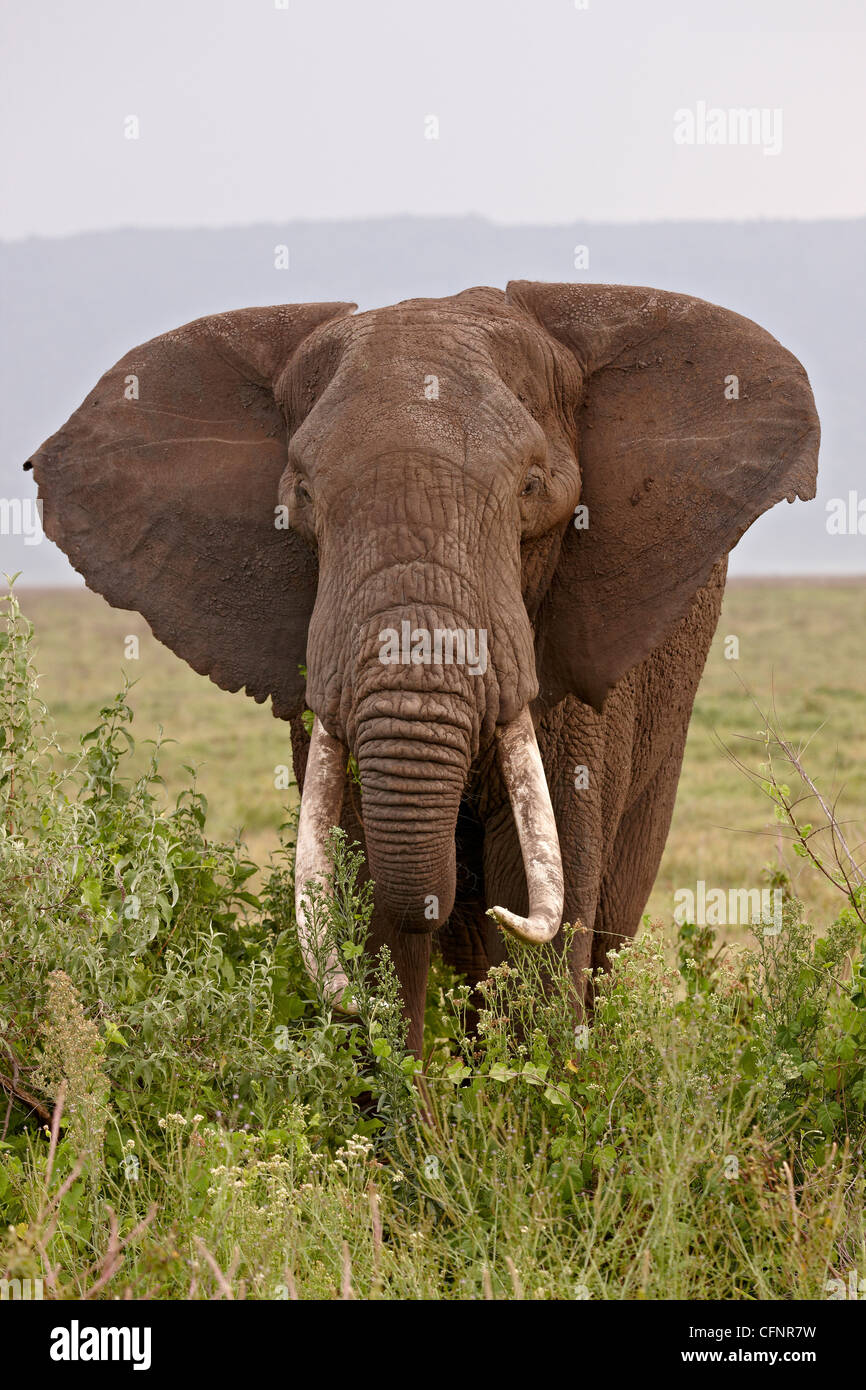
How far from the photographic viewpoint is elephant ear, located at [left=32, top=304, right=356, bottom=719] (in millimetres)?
6094

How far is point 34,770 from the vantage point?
638 cm

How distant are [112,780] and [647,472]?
2846 millimetres

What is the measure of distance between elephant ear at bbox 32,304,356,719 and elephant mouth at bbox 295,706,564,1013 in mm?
725

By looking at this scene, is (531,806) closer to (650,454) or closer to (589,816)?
(589,816)

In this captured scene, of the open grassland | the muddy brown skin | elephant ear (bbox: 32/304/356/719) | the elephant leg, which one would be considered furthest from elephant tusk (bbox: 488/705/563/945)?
the elephant leg

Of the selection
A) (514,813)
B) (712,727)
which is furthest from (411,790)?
(712,727)

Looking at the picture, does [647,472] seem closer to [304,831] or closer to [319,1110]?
[304,831]

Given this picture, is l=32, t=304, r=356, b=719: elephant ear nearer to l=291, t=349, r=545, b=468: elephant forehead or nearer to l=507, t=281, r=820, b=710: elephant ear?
l=291, t=349, r=545, b=468: elephant forehead

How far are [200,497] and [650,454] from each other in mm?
1764

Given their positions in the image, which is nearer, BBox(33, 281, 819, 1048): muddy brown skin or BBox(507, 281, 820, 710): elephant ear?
BBox(33, 281, 819, 1048): muddy brown skin

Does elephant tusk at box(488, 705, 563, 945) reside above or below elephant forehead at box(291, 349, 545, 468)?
below

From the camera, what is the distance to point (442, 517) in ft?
16.6
